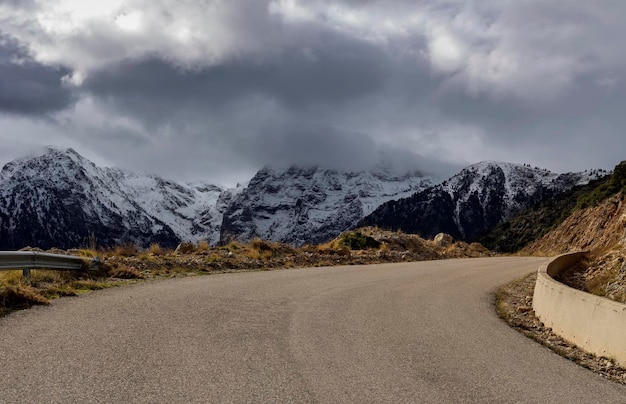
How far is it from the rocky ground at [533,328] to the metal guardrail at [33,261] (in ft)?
31.5

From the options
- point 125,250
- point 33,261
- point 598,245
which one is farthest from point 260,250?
point 598,245

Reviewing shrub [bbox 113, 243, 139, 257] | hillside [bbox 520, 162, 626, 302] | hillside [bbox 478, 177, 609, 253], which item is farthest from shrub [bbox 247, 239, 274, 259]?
hillside [bbox 478, 177, 609, 253]

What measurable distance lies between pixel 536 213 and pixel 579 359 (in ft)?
391

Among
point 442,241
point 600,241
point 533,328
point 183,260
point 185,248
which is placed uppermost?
point 600,241

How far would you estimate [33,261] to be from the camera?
1148cm

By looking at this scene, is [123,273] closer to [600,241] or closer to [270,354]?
[270,354]

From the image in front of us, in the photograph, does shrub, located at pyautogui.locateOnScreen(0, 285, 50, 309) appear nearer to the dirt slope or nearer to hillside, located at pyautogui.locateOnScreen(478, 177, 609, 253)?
the dirt slope

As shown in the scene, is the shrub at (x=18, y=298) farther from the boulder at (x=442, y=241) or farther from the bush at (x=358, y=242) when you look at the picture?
the boulder at (x=442, y=241)

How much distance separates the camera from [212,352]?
6.65 m

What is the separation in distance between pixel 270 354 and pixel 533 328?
5818mm

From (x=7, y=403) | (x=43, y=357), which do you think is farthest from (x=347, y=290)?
(x=7, y=403)

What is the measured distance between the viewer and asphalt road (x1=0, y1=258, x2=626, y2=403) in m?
5.39

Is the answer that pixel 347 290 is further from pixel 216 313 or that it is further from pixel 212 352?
pixel 212 352

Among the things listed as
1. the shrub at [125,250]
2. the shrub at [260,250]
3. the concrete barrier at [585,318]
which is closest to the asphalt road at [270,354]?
the concrete barrier at [585,318]
